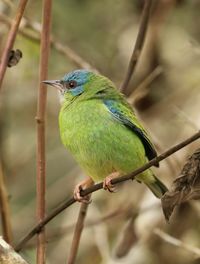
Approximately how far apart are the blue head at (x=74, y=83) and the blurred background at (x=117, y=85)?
115cm

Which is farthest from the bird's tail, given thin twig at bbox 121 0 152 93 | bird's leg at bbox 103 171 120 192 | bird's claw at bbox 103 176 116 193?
thin twig at bbox 121 0 152 93

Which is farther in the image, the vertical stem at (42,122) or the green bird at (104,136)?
the green bird at (104,136)

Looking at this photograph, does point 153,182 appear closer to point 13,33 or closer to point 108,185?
point 108,185

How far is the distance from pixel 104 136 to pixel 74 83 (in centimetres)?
67

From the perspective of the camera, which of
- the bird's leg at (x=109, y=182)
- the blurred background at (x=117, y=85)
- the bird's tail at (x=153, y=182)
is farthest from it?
the blurred background at (x=117, y=85)

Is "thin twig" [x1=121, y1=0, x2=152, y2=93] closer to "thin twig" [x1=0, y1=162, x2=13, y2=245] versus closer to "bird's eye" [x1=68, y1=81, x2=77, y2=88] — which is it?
"bird's eye" [x1=68, y1=81, x2=77, y2=88]

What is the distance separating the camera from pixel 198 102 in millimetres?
5863

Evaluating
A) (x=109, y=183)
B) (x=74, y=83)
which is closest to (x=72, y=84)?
(x=74, y=83)

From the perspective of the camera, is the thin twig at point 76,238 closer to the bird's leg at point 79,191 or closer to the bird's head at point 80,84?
the bird's leg at point 79,191

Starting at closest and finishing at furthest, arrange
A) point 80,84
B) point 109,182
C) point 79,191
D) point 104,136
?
point 109,182 → point 79,191 → point 104,136 → point 80,84

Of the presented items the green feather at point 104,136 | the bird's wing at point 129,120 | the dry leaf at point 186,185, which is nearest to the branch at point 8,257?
the dry leaf at point 186,185

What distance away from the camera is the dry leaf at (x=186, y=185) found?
2.80 meters

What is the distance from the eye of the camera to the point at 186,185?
2.87 m

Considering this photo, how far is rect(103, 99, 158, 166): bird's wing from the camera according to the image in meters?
4.09
